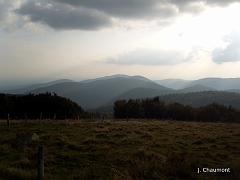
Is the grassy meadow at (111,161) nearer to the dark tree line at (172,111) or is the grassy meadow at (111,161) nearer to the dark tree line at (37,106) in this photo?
the dark tree line at (37,106)

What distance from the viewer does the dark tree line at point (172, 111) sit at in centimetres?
7231

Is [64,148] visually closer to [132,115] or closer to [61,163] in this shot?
[61,163]

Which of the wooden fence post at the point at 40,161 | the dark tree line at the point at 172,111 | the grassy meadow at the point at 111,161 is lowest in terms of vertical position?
the dark tree line at the point at 172,111

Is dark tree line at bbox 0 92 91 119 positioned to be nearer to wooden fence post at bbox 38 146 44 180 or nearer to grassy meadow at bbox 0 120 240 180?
grassy meadow at bbox 0 120 240 180

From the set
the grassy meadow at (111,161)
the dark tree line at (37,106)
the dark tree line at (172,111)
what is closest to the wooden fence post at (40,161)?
the grassy meadow at (111,161)

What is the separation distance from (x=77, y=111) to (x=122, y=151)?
47.9 meters

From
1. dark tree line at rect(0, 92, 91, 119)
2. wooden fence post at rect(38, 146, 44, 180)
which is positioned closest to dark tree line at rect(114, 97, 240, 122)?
dark tree line at rect(0, 92, 91, 119)

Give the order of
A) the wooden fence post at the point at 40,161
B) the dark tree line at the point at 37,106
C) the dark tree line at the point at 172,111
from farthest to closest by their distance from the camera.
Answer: the dark tree line at the point at 172,111 < the dark tree line at the point at 37,106 < the wooden fence post at the point at 40,161

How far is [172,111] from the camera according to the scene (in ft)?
258

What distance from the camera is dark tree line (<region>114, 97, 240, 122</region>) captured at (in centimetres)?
7231

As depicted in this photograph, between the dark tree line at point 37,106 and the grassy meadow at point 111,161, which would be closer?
the grassy meadow at point 111,161

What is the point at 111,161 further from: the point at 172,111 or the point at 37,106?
the point at 172,111

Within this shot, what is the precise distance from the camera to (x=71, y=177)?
25.8ft

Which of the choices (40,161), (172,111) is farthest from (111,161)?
(172,111)
